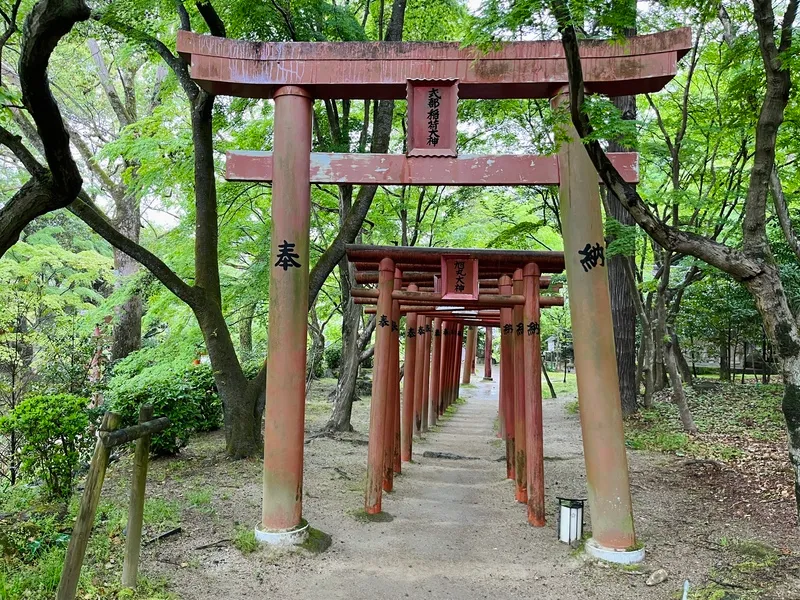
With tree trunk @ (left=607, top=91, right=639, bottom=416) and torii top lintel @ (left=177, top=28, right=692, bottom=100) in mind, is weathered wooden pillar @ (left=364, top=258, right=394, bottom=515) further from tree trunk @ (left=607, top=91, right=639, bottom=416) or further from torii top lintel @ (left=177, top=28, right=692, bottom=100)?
tree trunk @ (left=607, top=91, right=639, bottom=416)

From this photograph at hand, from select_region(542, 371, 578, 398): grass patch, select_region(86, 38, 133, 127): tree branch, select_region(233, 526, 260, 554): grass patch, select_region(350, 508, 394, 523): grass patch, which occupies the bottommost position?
select_region(350, 508, 394, 523): grass patch

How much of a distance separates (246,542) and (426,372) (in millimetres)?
8220

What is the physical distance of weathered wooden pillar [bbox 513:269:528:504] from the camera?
7.02m

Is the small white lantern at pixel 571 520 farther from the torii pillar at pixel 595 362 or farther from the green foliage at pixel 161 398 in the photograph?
the green foliage at pixel 161 398

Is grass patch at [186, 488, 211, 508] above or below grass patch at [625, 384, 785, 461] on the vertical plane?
below

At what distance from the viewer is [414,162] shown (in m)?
5.61

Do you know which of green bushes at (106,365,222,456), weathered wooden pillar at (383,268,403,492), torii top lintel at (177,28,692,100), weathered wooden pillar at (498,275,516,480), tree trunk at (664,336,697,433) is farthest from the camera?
tree trunk at (664,336,697,433)

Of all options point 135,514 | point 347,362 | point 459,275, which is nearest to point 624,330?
point 347,362

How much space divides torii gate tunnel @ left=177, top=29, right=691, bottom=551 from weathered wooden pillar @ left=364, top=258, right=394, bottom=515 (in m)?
1.19

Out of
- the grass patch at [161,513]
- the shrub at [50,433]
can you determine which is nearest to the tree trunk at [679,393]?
the grass patch at [161,513]

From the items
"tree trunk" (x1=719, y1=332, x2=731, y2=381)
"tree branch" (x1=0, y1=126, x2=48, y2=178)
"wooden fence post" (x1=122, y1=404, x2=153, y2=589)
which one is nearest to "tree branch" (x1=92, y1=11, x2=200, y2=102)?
"tree branch" (x1=0, y1=126, x2=48, y2=178)

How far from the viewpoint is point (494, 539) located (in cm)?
597

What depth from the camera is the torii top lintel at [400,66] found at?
532cm

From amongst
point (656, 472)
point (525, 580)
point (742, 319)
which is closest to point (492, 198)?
point (742, 319)
